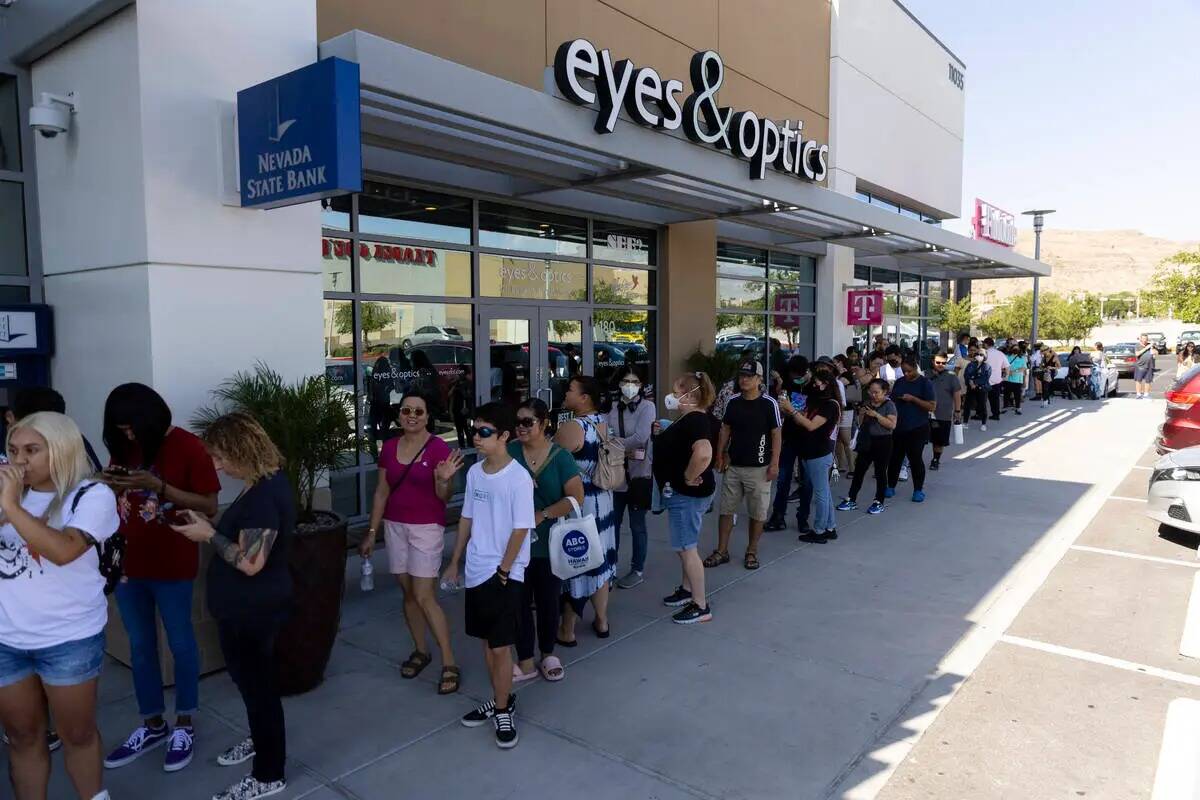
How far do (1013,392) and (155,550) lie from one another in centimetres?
1937

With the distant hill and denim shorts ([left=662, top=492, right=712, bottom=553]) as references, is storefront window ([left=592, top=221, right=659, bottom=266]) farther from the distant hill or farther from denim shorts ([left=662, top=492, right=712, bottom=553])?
the distant hill

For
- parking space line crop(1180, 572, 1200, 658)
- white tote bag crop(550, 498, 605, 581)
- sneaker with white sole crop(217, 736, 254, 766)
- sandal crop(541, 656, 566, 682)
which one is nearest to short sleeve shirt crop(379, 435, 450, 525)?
white tote bag crop(550, 498, 605, 581)

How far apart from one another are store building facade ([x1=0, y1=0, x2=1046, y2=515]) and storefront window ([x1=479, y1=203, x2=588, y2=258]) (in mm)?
40

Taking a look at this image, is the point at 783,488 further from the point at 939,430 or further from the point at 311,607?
the point at 311,607

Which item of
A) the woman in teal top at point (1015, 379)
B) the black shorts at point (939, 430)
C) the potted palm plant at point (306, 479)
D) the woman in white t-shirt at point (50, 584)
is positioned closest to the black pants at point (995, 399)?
the woman in teal top at point (1015, 379)

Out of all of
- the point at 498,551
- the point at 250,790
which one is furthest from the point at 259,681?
the point at 498,551

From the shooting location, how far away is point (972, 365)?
16391 mm

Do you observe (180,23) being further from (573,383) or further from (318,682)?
(318,682)

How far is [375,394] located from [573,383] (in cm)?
372

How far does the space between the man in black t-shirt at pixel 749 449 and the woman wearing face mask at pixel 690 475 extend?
0.87 m

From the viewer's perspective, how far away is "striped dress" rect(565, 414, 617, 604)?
5.04m

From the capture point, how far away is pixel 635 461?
249 inches

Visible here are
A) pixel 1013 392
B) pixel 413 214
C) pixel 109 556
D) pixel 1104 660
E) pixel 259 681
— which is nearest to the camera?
pixel 109 556

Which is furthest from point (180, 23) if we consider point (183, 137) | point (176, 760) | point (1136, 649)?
point (1136, 649)
